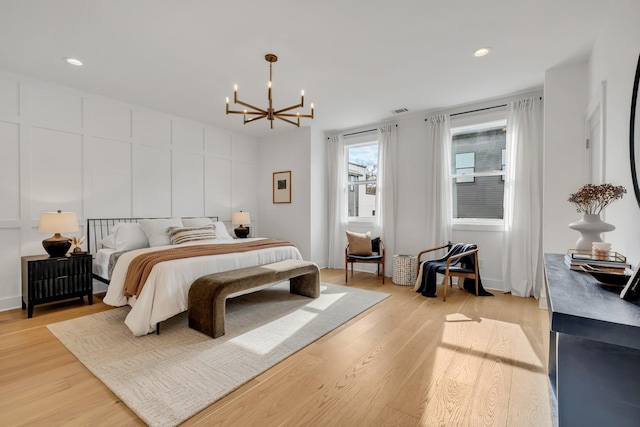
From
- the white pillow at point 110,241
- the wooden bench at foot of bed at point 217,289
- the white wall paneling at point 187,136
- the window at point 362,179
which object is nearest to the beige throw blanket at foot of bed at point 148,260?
the wooden bench at foot of bed at point 217,289

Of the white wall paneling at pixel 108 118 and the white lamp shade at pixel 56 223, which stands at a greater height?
the white wall paneling at pixel 108 118

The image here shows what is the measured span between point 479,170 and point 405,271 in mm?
1892

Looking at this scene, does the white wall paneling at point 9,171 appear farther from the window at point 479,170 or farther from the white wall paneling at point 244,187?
the window at point 479,170

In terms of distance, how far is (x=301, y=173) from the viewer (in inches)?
225

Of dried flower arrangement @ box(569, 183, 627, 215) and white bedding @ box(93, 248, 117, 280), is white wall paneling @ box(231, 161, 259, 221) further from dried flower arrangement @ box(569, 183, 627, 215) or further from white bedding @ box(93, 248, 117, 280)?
dried flower arrangement @ box(569, 183, 627, 215)

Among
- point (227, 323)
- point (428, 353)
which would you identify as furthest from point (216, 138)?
point (428, 353)

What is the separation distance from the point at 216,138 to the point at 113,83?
201 centimetres

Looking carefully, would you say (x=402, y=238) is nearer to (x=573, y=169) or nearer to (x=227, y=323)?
(x=573, y=169)

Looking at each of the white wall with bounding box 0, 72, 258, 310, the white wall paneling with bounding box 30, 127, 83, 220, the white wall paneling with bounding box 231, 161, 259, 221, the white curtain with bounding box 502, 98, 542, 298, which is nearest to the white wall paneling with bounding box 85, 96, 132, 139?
the white wall with bounding box 0, 72, 258, 310

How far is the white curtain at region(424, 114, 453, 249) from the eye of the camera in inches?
179

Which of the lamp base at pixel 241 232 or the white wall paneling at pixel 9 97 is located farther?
the lamp base at pixel 241 232

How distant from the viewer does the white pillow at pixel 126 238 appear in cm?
377

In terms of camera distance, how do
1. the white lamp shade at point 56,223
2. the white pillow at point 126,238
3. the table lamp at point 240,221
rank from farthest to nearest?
the table lamp at point 240,221
the white pillow at point 126,238
the white lamp shade at point 56,223

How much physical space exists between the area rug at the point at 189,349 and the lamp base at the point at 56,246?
865 mm
